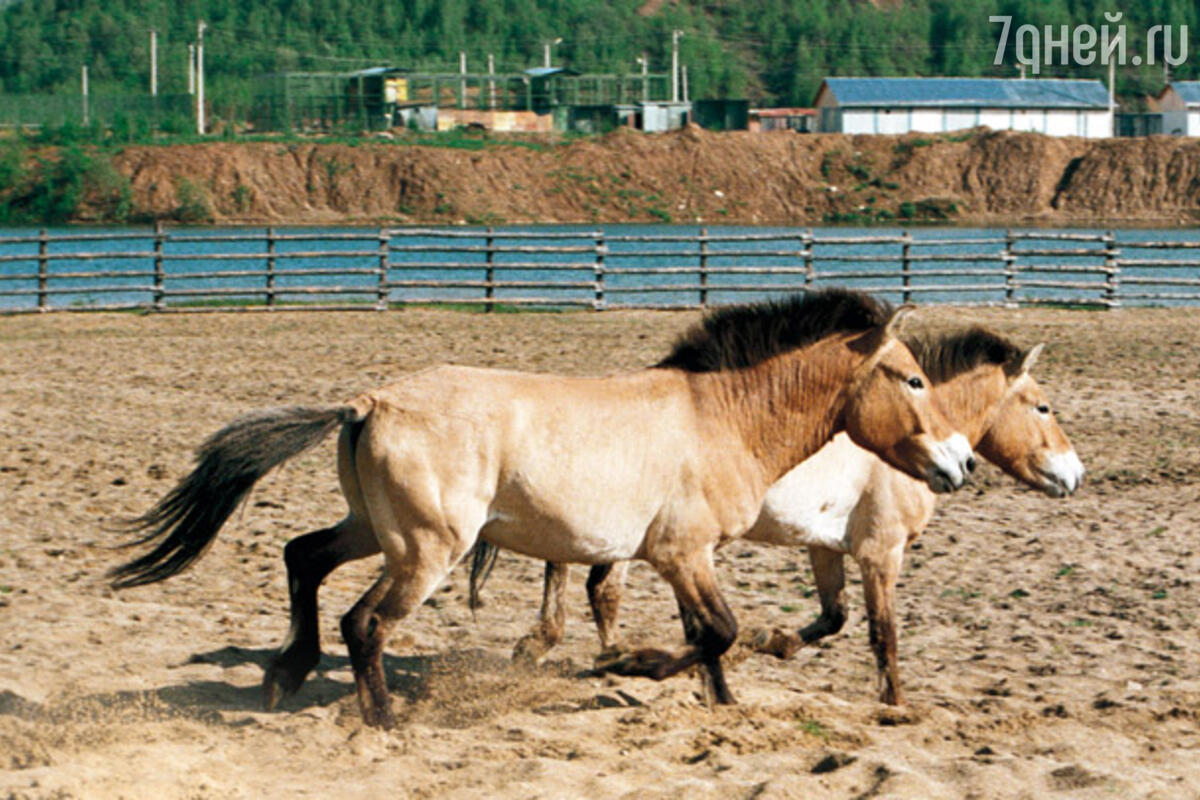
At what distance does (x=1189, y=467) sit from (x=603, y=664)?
672 cm

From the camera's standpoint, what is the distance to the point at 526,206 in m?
70.3

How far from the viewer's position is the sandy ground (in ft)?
16.8

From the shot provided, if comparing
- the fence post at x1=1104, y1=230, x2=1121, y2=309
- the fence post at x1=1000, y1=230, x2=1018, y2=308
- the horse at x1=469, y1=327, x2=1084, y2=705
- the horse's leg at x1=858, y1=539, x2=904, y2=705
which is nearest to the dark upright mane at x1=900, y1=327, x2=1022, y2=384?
the horse at x1=469, y1=327, x2=1084, y2=705

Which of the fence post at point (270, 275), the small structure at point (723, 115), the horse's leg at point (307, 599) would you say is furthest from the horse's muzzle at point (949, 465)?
the small structure at point (723, 115)

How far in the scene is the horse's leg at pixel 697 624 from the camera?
5836 mm

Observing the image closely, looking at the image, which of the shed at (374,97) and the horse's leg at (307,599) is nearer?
the horse's leg at (307,599)

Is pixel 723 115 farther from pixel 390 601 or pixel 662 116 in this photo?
pixel 390 601

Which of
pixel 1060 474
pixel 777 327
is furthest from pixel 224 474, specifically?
Answer: pixel 1060 474

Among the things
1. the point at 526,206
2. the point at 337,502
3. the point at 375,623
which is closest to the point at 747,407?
the point at 375,623

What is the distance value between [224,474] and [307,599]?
0.58 meters

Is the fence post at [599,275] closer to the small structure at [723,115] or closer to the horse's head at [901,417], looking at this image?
the horse's head at [901,417]

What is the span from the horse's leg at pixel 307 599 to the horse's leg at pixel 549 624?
0.99 metres

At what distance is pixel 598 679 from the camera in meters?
6.55

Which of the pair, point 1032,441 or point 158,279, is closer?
point 1032,441
